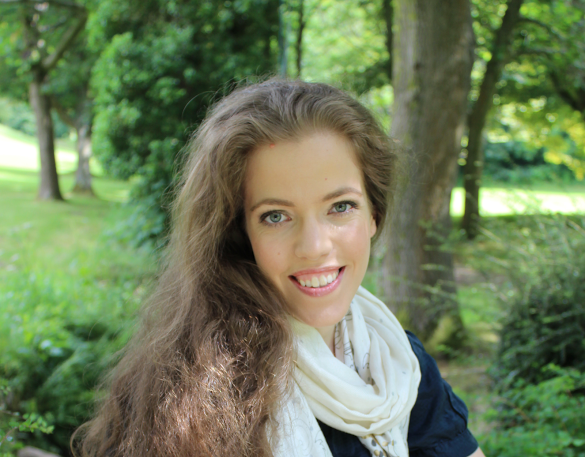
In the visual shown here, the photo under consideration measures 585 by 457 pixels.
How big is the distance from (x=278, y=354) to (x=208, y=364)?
0.20m

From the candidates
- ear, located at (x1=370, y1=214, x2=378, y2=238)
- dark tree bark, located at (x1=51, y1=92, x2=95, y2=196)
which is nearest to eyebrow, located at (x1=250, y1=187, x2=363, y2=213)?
ear, located at (x1=370, y1=214, x2=378, y2=238)

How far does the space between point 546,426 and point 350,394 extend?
1432 mm

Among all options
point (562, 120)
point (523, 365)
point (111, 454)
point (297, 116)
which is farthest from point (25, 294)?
point (562, 120)

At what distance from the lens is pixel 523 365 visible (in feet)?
10.0

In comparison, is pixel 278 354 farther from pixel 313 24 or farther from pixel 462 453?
pixel 313 24

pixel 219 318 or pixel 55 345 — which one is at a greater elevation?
pixel 219 318

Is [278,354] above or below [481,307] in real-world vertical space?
above

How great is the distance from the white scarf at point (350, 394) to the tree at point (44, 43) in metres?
10.2

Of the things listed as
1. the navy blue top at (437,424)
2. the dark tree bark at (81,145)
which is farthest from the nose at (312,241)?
the dark tree bark at (81,145)

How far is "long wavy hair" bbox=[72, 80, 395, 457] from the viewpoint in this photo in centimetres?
116

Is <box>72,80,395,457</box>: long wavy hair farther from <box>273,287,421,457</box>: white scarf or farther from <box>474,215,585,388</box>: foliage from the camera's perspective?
<box>474,215,585,388</box>: foliage

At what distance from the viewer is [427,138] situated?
4.02 m

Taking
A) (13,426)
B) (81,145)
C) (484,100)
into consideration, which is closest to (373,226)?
(13,426)

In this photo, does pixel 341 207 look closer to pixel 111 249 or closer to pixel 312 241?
pixel 312 241
